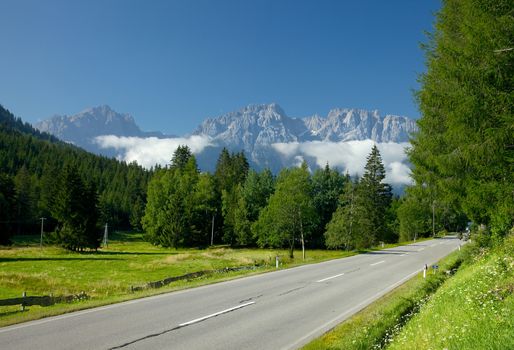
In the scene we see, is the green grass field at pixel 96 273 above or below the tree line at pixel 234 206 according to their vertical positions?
below

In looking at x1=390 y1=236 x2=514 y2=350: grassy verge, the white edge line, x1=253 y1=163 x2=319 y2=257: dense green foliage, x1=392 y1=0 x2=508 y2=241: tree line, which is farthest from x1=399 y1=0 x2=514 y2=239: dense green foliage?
x1=253 y1=163 x2=319 y2=257: dense green foliage

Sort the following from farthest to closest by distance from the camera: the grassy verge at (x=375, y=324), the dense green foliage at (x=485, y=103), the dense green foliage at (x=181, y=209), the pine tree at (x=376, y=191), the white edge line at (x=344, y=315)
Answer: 1. the dense green foliage at (x=181, y=209)
2. the pine tree at (x=376, y=191)
3. the dense green foliage at (x=485, y=103)
4. the white edge line at (x=344, y=315)
5. the grassy verge at (x=375, y=324)

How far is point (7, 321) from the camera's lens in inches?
437

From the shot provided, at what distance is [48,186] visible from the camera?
11150cm

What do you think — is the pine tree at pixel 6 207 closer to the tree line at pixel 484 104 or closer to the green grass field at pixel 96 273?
the green grass field at pixel 96 273

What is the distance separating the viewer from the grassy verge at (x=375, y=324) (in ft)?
30.2

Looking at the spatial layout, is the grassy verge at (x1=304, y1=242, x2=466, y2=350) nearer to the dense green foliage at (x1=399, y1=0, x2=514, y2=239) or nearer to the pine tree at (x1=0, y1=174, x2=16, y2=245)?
the dense green foliage at (x1=399, y1=0, x2=514, y2=239)

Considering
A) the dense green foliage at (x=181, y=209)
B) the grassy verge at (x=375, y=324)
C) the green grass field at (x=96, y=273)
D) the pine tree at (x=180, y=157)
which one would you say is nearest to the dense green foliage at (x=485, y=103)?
the grassy verge at (x=375, y=324)

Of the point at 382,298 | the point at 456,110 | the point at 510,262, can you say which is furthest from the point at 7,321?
the point at 456,110

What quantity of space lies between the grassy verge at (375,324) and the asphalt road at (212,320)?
20.1 inches

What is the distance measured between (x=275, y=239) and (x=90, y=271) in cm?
2776

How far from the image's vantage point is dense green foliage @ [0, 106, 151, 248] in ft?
254

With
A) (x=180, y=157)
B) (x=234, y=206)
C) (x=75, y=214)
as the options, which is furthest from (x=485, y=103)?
(x=180, y=157)

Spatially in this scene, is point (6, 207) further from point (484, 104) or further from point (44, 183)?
point (484, 104)
